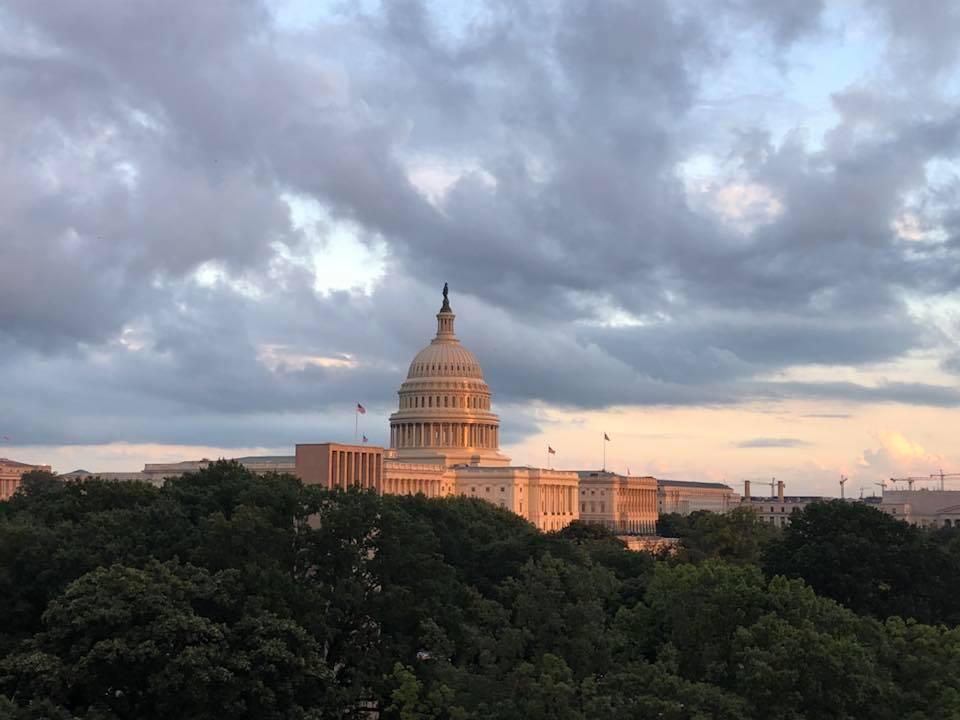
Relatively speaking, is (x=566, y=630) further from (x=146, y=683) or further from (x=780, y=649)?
(x=146, y=683)

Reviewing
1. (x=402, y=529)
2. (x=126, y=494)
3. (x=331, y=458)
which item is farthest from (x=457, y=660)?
(x=331, y=458)

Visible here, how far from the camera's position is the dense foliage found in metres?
53.1

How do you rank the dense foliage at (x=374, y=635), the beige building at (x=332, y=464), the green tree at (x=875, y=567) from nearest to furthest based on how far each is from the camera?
1. the dense foliage at (x=374, y=635)
2. the green tree at (x=875, y=567)
3. the beige building at (x=332, y=464)

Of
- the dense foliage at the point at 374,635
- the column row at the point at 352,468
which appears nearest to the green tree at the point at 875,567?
the dense foliage at the point at 374,635

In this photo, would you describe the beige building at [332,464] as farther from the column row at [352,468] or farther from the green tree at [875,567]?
the green tree at [875,567]

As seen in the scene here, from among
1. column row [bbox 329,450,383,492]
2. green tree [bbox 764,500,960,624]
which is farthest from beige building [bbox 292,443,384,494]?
green tree [bbox 764,500,960,624]

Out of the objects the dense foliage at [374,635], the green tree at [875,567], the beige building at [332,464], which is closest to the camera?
the dense foliage at [374,635]

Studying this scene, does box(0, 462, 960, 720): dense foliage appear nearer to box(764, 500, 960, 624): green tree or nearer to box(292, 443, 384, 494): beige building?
box(764, 500, 960, 624): green tree

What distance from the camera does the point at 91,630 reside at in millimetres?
54281

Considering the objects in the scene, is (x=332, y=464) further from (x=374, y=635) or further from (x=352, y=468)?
(x=374, y=635)

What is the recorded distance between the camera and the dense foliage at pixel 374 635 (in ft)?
174

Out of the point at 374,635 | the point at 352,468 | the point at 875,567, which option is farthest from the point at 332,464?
the point at 374,635

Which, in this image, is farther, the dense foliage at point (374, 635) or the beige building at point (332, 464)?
the beige building at point (332, 464)

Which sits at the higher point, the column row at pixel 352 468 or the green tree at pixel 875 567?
the column row at pixel 352 468
